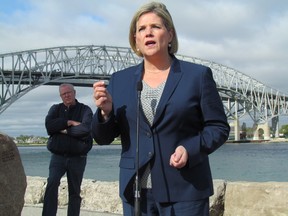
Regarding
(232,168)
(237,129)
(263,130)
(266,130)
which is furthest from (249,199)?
(263,130)

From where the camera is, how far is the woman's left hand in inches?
80.6

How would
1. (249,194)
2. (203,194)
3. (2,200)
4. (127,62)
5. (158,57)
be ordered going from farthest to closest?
1. (127,62)
2. (249,194)
3. (2,200)
4. (158,57)
5. (203,194)

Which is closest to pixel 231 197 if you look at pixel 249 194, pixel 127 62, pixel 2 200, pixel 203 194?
pixel 249 194

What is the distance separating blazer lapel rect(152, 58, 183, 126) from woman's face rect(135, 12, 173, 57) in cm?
11

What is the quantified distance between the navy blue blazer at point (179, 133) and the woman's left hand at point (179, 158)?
0.14 feet

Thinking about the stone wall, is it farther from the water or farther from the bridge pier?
the bridge pier

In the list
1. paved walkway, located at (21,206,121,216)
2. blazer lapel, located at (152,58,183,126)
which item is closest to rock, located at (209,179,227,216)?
paved walkway, located at (21,206,121,216)

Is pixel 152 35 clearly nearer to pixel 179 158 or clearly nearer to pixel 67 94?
pixel 179 158

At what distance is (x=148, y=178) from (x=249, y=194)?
2708 millimetres

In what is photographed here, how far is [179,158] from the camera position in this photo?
80.7 inches

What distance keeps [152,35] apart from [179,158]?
2.04 ft

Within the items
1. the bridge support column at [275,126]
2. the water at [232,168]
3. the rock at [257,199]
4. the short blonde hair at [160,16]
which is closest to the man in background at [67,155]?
the rock at [257,199]

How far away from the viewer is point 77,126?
197 inches

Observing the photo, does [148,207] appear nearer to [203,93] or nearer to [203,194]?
[203,194]
